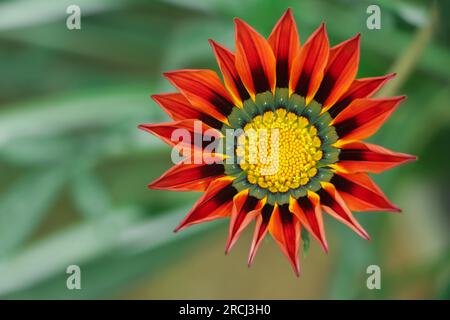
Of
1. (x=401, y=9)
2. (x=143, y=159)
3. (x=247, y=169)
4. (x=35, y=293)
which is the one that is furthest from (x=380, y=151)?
(x=143, y=159)

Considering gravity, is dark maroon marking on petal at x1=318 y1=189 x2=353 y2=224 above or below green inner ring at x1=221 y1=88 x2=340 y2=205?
below

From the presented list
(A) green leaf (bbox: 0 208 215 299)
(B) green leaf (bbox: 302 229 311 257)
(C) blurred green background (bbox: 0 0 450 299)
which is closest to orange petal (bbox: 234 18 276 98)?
(B) green leaf (bbox: 302 229 311 257)

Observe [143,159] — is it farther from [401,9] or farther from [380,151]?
[380,151]

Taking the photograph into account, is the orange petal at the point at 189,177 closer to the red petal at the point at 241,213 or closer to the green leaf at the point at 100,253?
the red petal at the point at 241,213

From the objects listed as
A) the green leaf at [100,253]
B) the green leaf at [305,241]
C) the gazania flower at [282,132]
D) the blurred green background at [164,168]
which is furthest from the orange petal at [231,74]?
the green leaf at [100,253]

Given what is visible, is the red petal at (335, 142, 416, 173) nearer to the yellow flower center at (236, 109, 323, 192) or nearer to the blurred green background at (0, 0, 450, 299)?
the yellow flower center at (236, 109, 323, 192)
